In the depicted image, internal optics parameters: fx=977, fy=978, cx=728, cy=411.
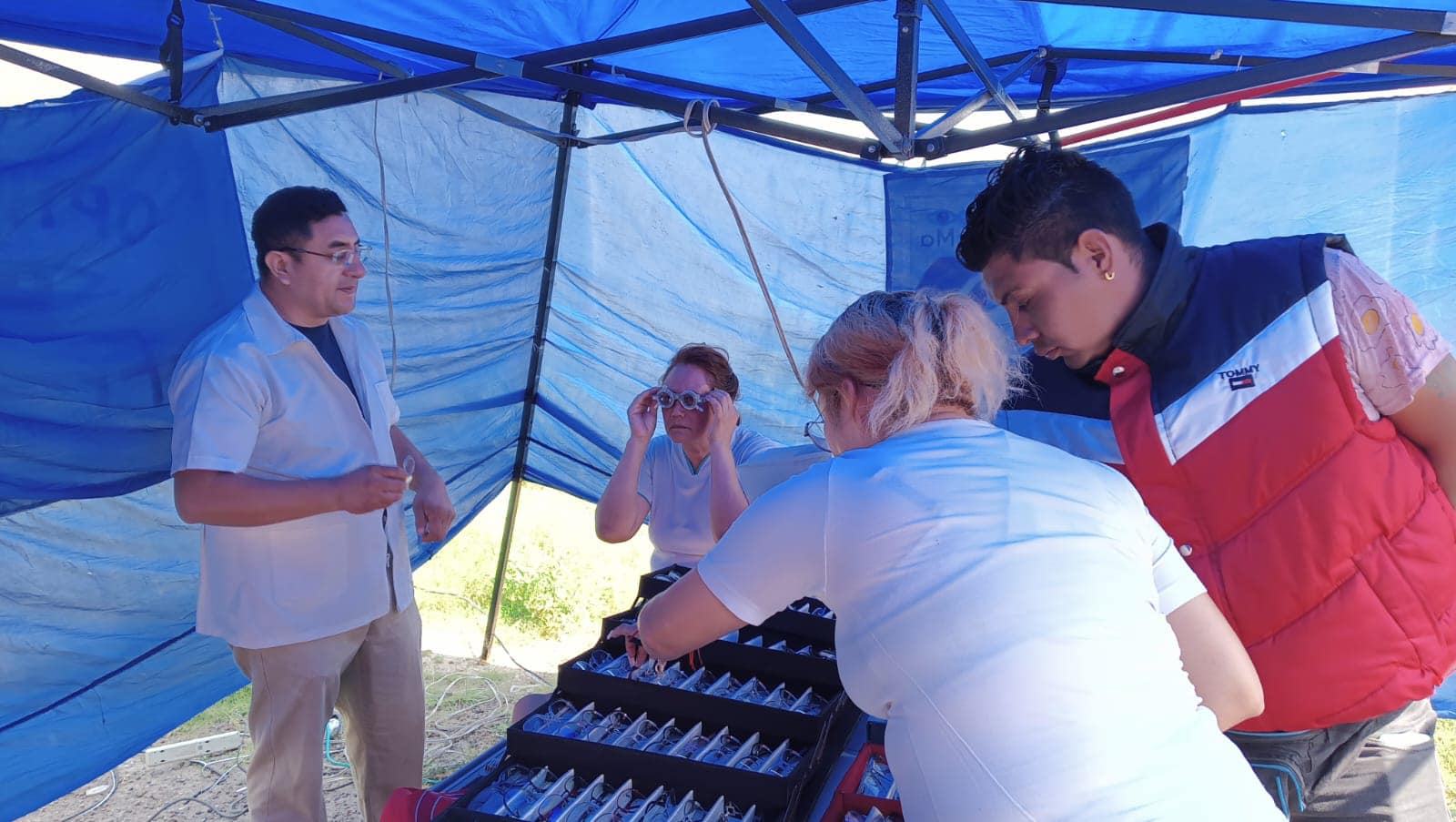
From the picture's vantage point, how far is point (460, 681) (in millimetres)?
4859

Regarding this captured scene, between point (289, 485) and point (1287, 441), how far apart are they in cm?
190

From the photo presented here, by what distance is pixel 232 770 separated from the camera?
377 cm

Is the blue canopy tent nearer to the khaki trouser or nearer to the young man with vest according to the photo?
the young man with vest

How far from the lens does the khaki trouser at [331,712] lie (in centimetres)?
227

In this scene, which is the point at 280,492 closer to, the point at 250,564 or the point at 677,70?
the point at 250,564

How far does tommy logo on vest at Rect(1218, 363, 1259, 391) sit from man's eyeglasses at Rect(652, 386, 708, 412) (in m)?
1.39

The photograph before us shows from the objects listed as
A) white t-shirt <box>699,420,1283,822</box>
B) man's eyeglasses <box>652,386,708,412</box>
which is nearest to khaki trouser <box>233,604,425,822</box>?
man's eyeglasses <box>652,386,708,412</box>

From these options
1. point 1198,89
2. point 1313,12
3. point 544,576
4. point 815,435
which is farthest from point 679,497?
point 544,576

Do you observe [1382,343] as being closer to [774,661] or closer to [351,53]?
[774,661]

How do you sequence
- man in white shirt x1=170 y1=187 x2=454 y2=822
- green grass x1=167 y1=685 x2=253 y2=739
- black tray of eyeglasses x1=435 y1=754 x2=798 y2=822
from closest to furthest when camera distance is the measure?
1. black tray of eyeglasses x1=435 y1=754 x2=798 y2=822
2. man in white shirt x1=170 y1=187 x2=454 y2=822
3. green grass x1=167 y1=685 x2=253 y2=739

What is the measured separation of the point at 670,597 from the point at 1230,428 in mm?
861

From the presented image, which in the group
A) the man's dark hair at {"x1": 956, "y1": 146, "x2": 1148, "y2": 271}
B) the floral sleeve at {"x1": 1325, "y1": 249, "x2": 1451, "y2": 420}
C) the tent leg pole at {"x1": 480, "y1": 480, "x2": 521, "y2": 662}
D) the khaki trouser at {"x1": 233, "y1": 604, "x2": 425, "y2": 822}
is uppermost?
the man's dark hair at {"x1": 956, "y1": 146, "x2": 1148, "y2": 271}

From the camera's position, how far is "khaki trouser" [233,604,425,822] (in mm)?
2270

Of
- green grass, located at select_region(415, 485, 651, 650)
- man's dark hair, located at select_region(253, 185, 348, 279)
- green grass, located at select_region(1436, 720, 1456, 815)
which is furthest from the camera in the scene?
green grass, located at select_region(415, 485, 651, 650)
